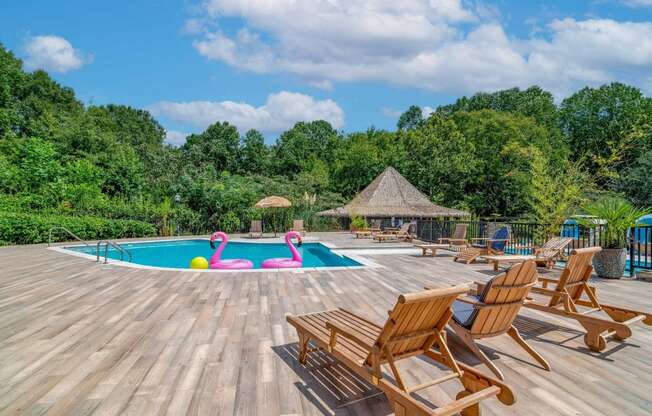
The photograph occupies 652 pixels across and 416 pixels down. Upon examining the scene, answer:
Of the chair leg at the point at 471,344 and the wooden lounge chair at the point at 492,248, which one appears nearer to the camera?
the chair leg at the point at 471,344

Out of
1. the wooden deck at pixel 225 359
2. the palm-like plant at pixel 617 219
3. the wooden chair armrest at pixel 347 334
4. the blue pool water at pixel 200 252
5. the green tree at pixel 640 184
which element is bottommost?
the blue pool water at pixel 200 252

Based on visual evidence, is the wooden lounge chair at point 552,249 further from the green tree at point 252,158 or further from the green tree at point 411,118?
the green tree at point 411,118

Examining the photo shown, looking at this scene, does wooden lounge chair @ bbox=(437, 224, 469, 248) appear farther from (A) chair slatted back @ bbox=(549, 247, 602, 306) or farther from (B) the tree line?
(A) chair slatted back @ bbox=(549, 247, 602, 306)

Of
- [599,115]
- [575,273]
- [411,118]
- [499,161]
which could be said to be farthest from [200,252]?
[411,118]

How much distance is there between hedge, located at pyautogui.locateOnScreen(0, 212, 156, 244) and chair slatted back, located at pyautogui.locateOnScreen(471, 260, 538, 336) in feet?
50.6

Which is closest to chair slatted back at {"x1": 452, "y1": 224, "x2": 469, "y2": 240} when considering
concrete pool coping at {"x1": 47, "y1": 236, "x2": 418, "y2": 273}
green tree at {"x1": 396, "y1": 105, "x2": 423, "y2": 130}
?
concrete pool coping at {"x1": 47, "y1": 236, "x2": 418, "y2": 273}

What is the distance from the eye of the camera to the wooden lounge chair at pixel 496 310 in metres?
2.97

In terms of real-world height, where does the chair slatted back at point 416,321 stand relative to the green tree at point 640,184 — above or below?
below

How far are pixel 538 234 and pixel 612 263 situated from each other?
2.93 m

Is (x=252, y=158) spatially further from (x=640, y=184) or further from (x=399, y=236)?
(x=640, y=184)

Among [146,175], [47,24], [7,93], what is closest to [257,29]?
[146,175]

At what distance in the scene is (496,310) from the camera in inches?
119

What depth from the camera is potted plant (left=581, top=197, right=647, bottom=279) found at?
699cm

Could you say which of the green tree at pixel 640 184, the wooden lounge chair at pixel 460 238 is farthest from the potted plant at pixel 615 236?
the green tree at pixel 640 184
